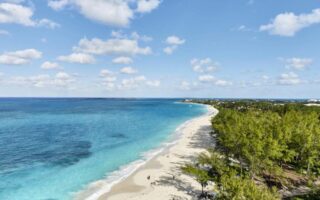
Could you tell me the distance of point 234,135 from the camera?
39.1 m

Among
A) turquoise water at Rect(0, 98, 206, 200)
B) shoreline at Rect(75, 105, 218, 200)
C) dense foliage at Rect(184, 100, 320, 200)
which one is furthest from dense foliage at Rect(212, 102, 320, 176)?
turquoise water at Rect(0, 98, 206, 200)

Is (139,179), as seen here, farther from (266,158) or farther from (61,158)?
(61,158)

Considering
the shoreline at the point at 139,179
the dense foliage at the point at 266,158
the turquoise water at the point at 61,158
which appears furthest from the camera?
the turquoise water at the point at 61,158

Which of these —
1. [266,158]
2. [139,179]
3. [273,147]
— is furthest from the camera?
[139,179]

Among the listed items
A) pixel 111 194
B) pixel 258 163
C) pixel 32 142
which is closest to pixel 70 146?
pixel 32 142

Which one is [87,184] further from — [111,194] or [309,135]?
[309,135]

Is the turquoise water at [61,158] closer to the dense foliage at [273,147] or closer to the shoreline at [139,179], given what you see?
the shoreline at [139,179]

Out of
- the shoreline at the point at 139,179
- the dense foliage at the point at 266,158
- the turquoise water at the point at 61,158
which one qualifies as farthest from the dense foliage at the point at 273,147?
the turquoise water at the point at 61,158

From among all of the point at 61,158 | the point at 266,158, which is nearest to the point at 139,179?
the point at 266,158

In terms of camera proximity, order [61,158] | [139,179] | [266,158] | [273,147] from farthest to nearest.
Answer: [61,158]
[139,179]
[273,147]
[266,158]

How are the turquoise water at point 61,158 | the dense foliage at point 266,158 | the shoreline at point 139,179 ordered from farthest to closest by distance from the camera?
the turquoise water at point 61,158, the shoreline at point 139,179, the dense foliage at point 266,158

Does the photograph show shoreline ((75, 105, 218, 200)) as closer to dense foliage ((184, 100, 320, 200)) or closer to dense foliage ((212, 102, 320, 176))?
dense foliage ((184, 100, 320, 200))

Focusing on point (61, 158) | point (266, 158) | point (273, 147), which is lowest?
point (61, 158)

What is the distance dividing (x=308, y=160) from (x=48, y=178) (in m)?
38.5
